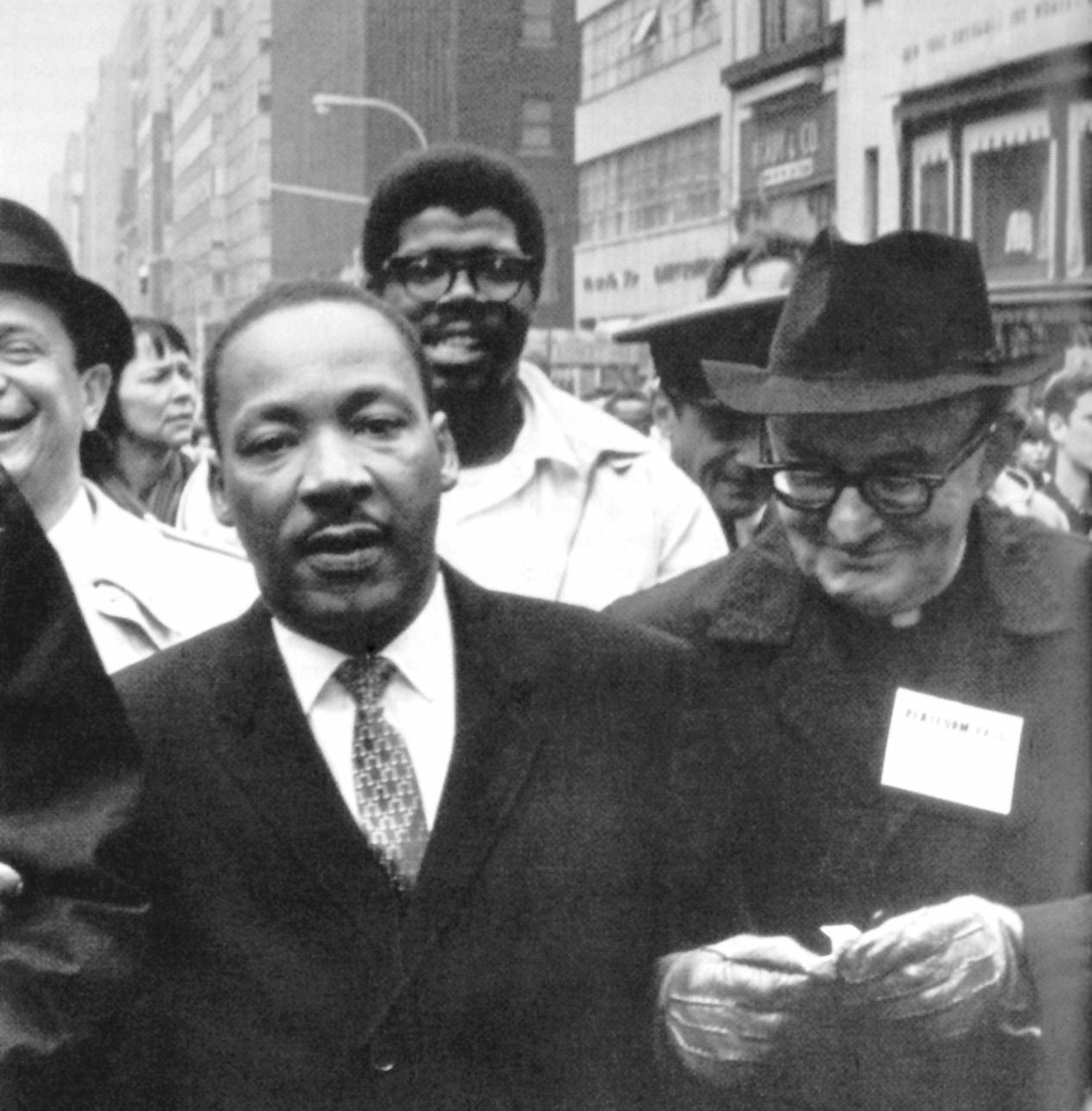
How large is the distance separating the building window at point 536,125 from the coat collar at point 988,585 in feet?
8.89

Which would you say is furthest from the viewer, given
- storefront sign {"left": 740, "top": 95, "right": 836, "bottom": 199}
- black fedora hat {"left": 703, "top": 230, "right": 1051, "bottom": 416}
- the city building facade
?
storefront sign {"left": 740, "top": 95, "right": 836, "bottom": 199}

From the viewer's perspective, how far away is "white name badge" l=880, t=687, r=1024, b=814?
239 centimetres

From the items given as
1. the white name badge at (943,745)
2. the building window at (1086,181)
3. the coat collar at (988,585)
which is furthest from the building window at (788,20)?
the white name badge at (943,745)

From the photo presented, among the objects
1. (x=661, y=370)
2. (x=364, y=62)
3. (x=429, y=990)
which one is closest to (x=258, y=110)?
(x=364, y=62)

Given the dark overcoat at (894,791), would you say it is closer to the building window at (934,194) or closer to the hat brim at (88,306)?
the hat brim at (88,306)

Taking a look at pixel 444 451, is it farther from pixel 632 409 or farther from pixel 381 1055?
pixel 632 409

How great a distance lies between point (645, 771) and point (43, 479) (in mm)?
1203

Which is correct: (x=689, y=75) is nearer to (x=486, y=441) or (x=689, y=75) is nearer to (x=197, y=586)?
(x=486, y=441)

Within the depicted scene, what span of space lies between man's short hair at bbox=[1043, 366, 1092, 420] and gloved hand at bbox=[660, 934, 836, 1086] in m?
3.86

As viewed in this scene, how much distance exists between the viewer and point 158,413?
17.0 ft

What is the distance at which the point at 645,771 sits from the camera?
2162 millimetres

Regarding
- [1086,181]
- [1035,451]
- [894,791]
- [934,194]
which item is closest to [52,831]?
[894,791]

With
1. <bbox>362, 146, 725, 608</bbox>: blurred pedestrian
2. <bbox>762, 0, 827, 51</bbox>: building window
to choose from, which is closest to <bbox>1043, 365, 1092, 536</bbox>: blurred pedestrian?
<bbox>762, 0, 827, 51</bbox>: building window

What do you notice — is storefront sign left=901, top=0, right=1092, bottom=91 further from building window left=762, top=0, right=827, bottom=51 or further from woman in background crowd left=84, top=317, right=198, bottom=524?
woman in background crowd left=84, top=317, right=198, bottom=524
